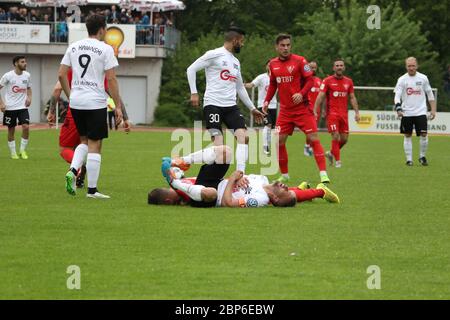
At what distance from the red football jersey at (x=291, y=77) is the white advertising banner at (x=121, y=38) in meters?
39.3

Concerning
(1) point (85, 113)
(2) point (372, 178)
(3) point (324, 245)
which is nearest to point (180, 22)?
(2) point (372, 178)

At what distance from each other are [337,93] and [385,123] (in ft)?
84.8

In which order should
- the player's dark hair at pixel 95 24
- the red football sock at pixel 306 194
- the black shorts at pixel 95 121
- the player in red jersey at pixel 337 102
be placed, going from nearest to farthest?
the player's dark hair at pixel 95 24, the red football sock at pixel 306 194, the black shorts at pixel 95 121, the player in red jersey at pixel 337 102

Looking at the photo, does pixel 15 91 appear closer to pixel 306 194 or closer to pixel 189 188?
pixel 306 194

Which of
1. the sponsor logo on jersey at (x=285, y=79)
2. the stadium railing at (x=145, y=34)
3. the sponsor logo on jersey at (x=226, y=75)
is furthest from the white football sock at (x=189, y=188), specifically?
the stadium railing at (x=145, y=34)

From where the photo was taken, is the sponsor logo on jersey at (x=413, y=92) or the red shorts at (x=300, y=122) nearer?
the red shorts at (x=300, y=122)

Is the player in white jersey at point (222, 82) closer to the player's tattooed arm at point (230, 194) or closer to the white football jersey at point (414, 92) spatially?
the player's tattooed arm at point (230, 194)

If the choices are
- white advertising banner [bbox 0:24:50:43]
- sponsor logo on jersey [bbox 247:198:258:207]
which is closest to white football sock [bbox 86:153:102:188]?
sponsor logo on jersey [bbox 247:198:258:207]

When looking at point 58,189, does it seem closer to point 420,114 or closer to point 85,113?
point 85,113

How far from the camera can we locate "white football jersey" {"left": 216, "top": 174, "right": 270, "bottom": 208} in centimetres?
1318

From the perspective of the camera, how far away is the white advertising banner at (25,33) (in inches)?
2212

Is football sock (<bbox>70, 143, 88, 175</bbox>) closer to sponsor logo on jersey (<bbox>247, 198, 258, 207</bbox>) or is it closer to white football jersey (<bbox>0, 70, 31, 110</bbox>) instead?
sponsor logo on jersey (<bbox>247, 198, 258, 207</bbox>)

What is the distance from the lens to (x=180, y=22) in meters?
68.9
